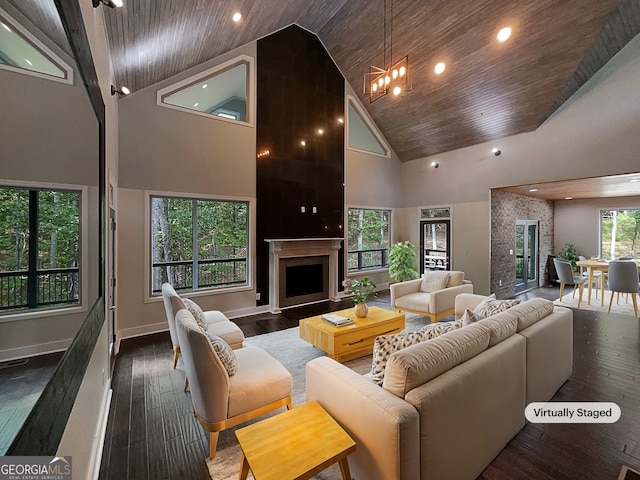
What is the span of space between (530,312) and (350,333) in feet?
5.82

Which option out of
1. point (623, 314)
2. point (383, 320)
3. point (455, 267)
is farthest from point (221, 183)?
point (623, 314)

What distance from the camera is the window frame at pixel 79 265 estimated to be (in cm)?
71

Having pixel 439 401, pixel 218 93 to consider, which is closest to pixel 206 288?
pixel 218 93

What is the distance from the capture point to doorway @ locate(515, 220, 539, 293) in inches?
290

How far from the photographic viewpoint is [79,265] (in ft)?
4.42

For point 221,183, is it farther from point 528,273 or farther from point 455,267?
point 528,273

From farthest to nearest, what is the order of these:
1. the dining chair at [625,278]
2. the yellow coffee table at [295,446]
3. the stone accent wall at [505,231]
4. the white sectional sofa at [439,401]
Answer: the stone accent wall at [505,231], the dining chair at [625,278], the white sectional sofa at [439,401], the yellow coffee table at [295,446]

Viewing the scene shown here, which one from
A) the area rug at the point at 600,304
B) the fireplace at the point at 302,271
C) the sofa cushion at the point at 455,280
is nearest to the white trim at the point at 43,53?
the fireplace at the point at 302,271

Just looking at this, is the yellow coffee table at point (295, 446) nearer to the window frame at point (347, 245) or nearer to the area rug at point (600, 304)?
the window frame at point (347, 245)

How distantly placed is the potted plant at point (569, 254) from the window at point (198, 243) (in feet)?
27.7

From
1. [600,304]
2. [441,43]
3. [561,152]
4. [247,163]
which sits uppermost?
[441,43]

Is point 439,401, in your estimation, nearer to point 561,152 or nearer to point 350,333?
point 350,333

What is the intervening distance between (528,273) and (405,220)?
348 cm

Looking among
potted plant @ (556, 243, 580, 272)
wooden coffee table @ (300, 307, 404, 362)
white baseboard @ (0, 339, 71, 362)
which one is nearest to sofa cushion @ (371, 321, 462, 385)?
wooden coffee table @ (300, 307, 404, 362)
